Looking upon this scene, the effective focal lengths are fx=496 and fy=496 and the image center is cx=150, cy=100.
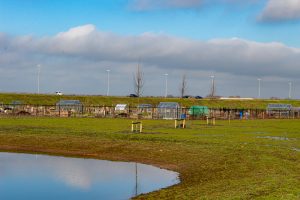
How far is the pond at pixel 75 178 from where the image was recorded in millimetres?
22516

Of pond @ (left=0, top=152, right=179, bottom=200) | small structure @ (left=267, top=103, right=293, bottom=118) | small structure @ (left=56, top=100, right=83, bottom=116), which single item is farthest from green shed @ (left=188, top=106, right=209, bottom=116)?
pond @ (left=0, top=152, right=179, bottom=200)

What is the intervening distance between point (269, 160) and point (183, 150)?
759cm

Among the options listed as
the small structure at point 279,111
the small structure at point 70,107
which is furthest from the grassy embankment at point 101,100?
the small structure at point 279,111

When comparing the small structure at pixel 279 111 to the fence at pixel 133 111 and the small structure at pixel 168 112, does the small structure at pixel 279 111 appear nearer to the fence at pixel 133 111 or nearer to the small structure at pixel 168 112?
the fence at pixel 133 111

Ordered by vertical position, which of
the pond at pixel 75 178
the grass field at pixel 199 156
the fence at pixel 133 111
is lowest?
the pond at pixel 75 178

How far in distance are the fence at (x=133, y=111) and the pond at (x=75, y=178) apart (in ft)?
168

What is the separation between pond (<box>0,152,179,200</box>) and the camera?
22516 millimetres

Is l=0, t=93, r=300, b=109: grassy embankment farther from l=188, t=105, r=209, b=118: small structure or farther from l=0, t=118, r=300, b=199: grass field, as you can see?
l=0, t=118, r=300, b=199: grass field

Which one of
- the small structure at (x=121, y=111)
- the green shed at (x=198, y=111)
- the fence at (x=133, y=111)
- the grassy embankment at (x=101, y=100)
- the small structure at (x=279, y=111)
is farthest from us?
the grassy embankment at (x=101, y=100)

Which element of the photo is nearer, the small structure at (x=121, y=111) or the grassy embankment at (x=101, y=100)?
the small structure at (x=121, y=111)

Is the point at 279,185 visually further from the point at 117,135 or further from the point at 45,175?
the point at 117,135

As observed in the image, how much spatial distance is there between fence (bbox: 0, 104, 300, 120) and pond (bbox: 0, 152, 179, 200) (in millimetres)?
51195

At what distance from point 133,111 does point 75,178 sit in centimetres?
7720

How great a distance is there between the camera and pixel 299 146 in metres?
38.2
